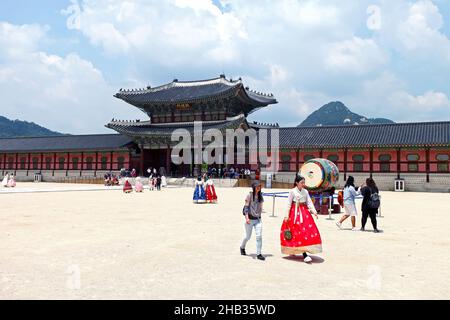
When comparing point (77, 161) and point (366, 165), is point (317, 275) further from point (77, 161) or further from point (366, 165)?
point (77, 161)

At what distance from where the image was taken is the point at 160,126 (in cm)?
Answer: 4397

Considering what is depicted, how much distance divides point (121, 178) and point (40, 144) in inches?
689

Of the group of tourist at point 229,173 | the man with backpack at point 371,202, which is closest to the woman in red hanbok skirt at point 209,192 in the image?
the man with backpack at point 371,202

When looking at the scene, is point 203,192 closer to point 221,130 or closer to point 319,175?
point 319,175

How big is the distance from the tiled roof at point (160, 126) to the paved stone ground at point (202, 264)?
27332 mm

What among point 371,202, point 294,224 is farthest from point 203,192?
point 294,224

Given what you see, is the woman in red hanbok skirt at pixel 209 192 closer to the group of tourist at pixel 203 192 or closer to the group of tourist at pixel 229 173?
the group of tourist at pixel 203 192

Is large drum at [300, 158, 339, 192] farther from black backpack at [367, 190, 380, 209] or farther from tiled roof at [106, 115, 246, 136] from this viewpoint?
tiled roof at [106, 115, 246, 136]

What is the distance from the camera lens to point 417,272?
19.1ft

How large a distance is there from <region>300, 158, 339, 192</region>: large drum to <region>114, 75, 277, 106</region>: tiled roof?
2409cm

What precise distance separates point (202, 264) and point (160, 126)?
3885cm

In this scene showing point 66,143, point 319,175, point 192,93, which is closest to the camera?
point 319,175

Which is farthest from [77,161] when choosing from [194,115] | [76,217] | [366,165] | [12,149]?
[76,217]

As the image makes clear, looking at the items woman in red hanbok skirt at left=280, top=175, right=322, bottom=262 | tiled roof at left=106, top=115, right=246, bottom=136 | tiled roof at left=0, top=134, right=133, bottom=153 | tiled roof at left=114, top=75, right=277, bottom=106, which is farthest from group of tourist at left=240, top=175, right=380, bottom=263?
tiled roof at left=0, top=134, right=133, bottom=153
